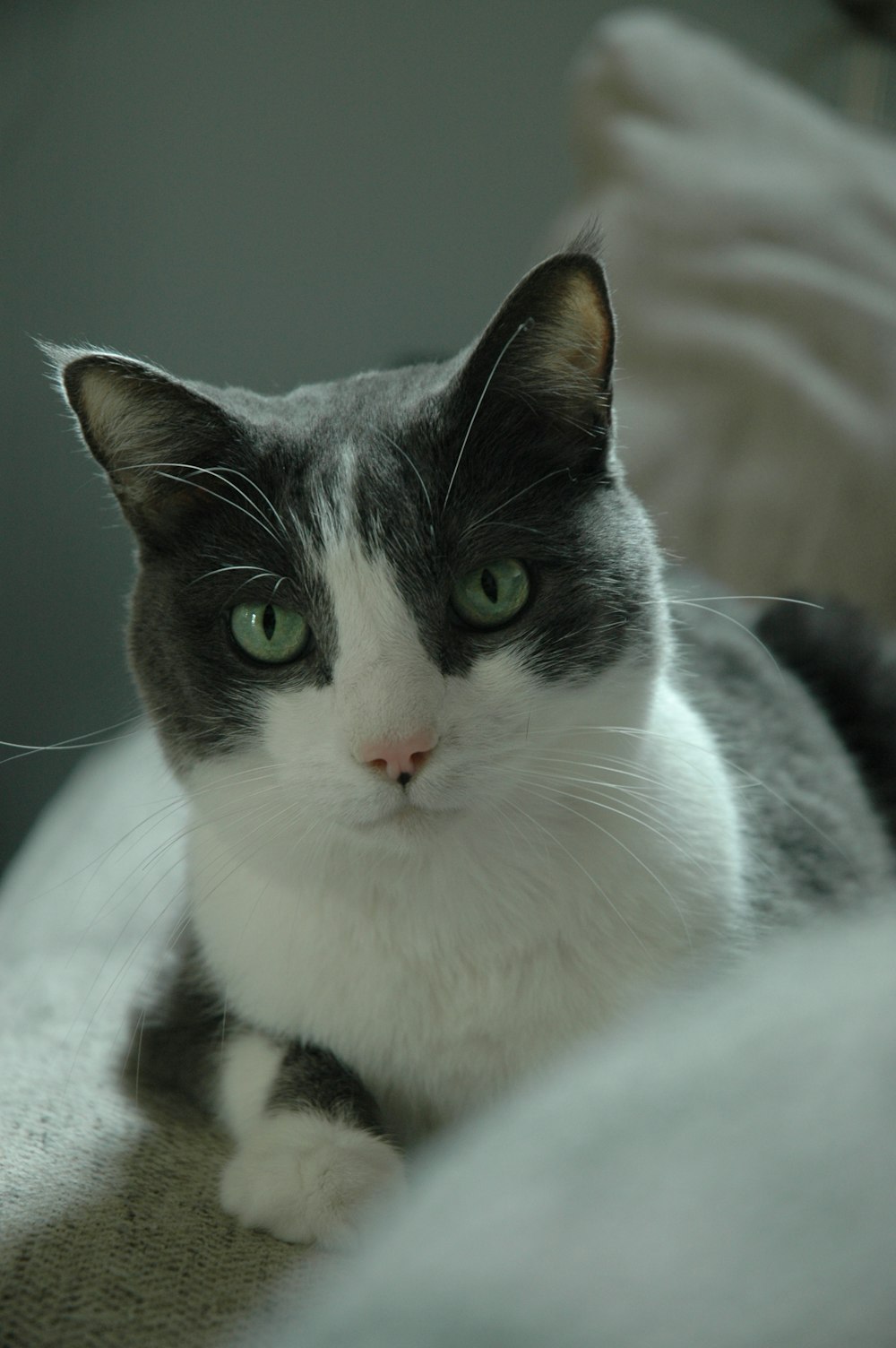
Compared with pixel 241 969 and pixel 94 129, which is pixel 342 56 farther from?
pixel 241 969

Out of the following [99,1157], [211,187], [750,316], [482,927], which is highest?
[211,187]

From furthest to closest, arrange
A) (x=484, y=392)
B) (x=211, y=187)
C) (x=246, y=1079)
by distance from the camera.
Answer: (x=211, y=187)
(x=246, y=1079)
(x=484, y=392)

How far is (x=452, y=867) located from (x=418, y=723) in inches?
6.8

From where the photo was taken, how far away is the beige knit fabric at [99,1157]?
81cm

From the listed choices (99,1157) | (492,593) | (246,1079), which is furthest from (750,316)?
(99,1157)

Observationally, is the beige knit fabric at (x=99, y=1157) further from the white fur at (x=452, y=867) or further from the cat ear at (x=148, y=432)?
the cat ear at (x=148, y=432)

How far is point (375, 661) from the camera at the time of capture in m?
0.90

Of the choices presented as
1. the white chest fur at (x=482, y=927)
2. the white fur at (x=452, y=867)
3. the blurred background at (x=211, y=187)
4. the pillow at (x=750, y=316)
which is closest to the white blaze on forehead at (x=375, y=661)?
the white fur at (x=452, y=867)

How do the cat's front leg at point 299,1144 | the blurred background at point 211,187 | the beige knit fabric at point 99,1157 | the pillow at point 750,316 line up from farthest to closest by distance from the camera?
1. the blurred background at point 211,187
2. the pillow at point 750,316
3. the cat's front leg at point 299,1144
4. the beige knit fabric at point 99,1157

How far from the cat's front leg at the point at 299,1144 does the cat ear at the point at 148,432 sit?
499mm

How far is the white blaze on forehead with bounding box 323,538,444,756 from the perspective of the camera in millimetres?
871

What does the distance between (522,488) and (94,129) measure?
8.03 ft

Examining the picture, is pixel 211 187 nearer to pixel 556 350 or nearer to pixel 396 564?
pixel 556 350

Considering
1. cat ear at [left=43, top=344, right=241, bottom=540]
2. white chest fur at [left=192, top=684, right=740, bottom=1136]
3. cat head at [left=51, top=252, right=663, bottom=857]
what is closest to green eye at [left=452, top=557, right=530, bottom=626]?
cat head at [left=51, top=252, right=663, bottom=857]
